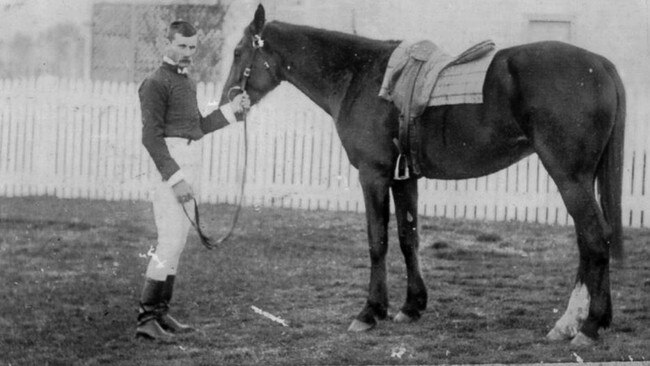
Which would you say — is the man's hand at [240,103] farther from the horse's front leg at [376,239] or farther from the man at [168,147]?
the horse's front leg at [376,239]

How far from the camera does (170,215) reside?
466 cm

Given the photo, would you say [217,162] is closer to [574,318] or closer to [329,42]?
[329,42]

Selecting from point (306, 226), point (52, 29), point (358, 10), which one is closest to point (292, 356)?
point (306, 226)

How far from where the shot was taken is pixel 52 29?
25.6 feet

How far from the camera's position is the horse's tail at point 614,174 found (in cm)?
455

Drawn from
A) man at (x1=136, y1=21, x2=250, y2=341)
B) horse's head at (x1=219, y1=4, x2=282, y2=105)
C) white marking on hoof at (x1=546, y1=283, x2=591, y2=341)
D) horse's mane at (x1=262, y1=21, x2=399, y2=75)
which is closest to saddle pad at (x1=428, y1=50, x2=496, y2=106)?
horse's mane at (x1=262, y1=21, x2=399, y2=75)

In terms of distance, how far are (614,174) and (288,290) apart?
2.52 m

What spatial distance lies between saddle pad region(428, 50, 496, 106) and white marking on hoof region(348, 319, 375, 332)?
1447mm

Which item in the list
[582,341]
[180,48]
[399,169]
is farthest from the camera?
[399,169]

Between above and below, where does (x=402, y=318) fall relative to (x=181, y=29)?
below

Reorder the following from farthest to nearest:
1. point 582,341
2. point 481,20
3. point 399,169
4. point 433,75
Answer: point 481,20 < point 399,169 < point 433,75 < point 582,341

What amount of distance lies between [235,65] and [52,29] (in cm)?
330

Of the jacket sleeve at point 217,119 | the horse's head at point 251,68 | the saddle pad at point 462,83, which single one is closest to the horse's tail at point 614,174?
the saddle pad at point 462,83

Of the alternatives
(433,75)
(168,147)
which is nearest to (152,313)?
(168,147)
